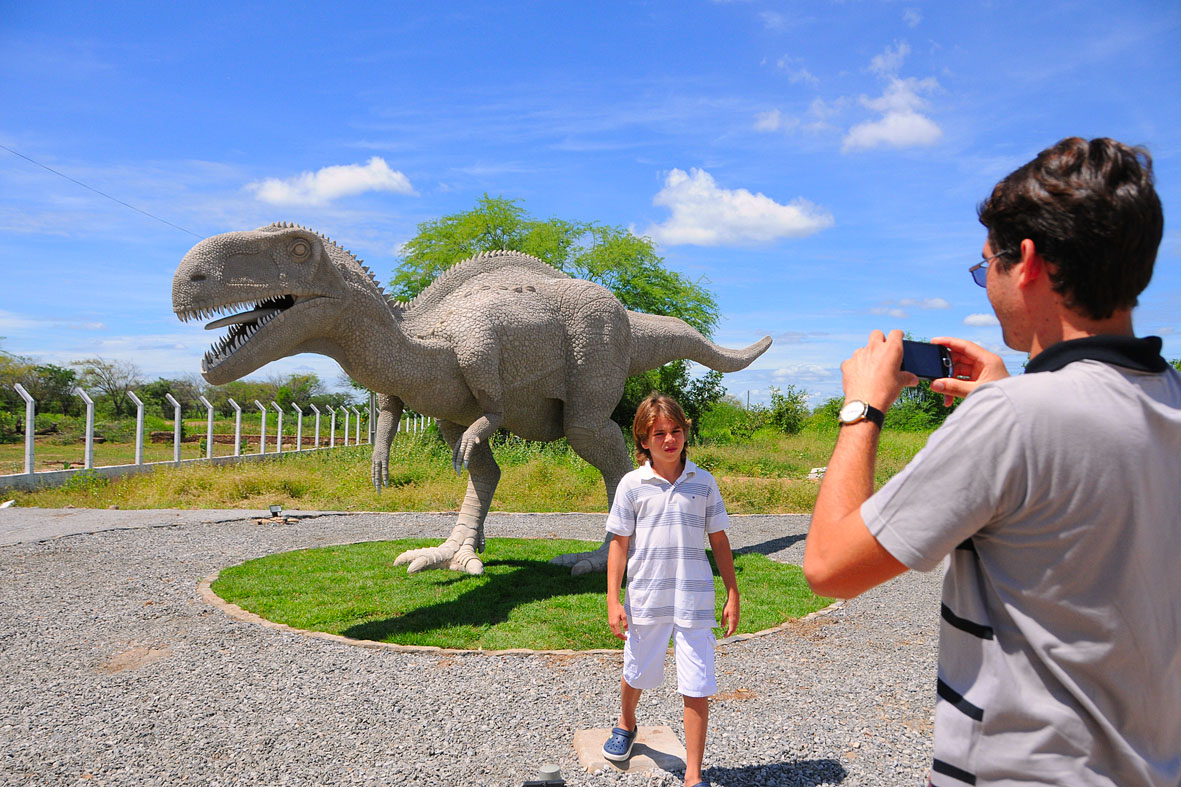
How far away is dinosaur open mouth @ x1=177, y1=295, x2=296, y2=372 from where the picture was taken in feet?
14.3

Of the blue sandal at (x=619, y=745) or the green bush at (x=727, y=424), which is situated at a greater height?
the green bush at (x=727, y=424)

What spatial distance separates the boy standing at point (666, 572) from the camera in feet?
9.79

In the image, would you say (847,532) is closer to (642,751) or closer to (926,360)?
(926,360)

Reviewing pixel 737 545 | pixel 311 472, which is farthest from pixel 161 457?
pixel 737 545

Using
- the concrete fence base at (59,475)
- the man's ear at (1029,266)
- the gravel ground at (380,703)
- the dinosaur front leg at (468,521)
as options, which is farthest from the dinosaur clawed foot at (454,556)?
the concrete fence base at (59,475)

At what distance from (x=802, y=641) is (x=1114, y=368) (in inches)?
173

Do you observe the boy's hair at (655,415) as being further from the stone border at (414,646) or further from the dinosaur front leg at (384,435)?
the dinosaur front leg at (384,435)

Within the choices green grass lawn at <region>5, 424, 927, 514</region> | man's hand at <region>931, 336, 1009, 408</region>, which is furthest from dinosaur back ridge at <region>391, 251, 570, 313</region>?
green grass lawn at <region>5, 424, 927, 514</region>

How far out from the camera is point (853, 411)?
1250 mm

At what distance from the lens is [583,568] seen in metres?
6.66

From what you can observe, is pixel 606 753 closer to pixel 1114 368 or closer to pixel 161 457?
pixel 1114 368

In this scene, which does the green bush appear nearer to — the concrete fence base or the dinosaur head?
the concrete fence base

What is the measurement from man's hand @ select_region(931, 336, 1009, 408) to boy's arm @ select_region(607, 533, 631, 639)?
1.83 meters

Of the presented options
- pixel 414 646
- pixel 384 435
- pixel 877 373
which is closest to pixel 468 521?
pixel 384 435
